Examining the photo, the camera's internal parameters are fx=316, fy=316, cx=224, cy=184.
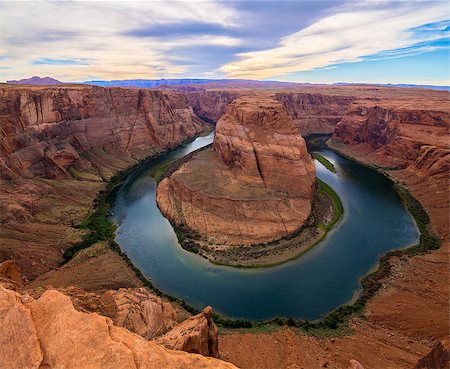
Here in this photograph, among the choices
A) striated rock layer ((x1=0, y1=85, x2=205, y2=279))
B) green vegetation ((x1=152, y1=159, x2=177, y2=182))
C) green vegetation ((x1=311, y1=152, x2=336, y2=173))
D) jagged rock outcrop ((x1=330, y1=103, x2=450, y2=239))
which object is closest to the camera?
striated rock layer ((x1=0, y1=85, x2=205, y2=279))

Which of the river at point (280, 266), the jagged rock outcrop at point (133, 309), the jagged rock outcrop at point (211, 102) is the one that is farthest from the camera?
the jagged rock outcrop at point (211, 102)

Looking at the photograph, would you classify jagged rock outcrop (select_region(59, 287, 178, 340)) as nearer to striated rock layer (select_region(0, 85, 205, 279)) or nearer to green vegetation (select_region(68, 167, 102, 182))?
striated rock layer (select_region(0, 85, 205, 279))

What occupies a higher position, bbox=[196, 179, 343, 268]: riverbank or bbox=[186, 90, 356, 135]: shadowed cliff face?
bbox=[186, 90, 356, 135]: shadowed cliff face

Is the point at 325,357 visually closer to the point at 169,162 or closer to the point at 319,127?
the point at 169,162

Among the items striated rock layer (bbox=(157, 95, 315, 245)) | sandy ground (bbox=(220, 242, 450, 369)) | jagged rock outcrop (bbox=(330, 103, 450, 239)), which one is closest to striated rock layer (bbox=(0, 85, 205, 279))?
striated rock layer (bbox=(157, 95, 315, 245))

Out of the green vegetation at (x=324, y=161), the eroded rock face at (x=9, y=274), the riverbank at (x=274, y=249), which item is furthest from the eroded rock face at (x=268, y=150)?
the eroded rock face at (x=9, y=274)

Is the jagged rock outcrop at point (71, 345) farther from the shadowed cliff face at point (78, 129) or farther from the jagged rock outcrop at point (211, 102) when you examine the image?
the jagged rock outcrop at point (211, 102)

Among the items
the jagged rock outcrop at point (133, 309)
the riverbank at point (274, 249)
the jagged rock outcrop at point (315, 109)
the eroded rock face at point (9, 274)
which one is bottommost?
the riverbank at point (274, 249)
